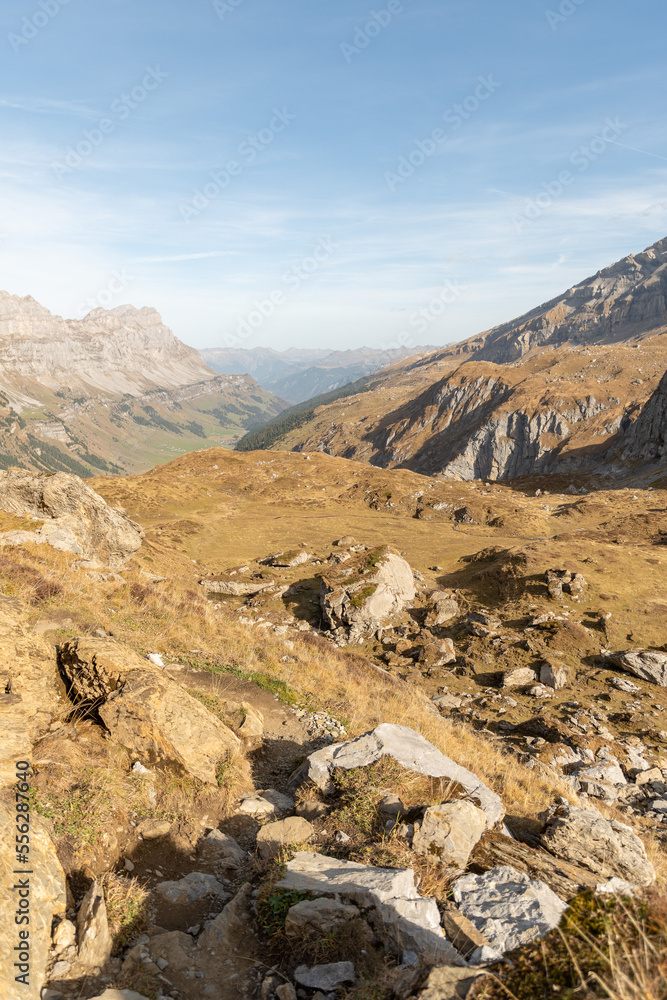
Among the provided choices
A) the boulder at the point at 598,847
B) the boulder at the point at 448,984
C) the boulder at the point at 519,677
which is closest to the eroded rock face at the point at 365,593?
the boulder at the point at 519,677

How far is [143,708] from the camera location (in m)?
7.83

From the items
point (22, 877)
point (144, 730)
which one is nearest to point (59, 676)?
point (144, 730)

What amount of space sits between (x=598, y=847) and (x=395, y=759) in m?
3.38

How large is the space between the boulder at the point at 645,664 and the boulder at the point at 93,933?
24461mm

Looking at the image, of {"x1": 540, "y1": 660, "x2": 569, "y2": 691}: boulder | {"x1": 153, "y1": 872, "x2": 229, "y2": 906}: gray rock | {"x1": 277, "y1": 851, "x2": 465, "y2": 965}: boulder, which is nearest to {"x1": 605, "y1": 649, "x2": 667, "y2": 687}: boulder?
{"x1": 540, "y1": 660, "x2": 569, "y2": 691}: boulder

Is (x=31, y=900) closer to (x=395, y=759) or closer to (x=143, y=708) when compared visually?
(x=143, y=708)

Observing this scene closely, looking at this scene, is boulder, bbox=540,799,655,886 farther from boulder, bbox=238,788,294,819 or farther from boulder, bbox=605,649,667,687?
boulder, bbox=605,649,667,687

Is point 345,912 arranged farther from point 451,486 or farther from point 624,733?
point 451,486

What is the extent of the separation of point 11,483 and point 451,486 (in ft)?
209

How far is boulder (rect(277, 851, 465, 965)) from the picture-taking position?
4719 millimetres

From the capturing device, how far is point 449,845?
6340 mm

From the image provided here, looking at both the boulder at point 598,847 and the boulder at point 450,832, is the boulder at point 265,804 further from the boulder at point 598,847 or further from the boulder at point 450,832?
the boulder at point 598,847

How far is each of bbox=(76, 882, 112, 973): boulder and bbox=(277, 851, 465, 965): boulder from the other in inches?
73.1

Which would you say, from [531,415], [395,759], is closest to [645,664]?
[395,759]
